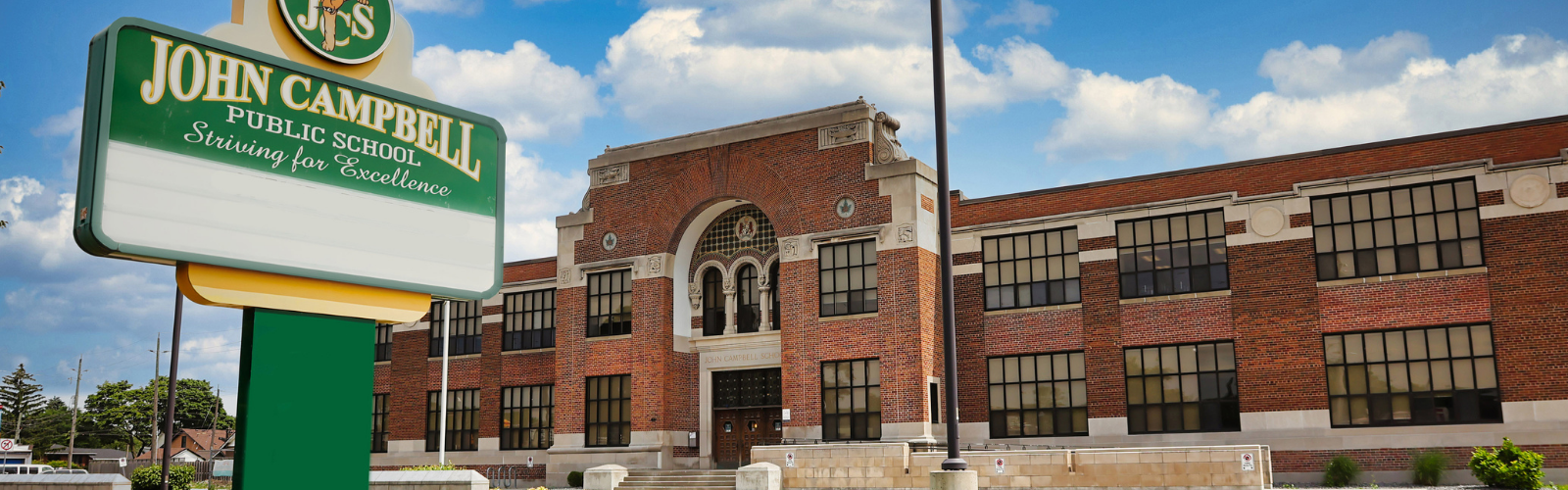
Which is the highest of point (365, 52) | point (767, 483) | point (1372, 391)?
point (365, 52)

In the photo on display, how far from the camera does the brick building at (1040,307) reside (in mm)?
27062

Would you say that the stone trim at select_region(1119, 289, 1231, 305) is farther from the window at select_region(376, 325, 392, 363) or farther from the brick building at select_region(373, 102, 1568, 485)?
the window at select_region(376, 325, 392, 363)

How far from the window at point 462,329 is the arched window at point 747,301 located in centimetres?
1225

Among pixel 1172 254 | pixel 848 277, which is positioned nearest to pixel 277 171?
pixel 848 277

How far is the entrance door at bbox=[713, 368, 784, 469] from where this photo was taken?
35.4 meters

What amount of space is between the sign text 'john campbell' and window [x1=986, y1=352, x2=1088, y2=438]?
73.6ft

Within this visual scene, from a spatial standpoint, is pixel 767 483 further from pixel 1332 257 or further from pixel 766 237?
pixel 1332 257

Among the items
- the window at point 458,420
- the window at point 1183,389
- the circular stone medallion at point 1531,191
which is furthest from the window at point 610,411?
the circular stone medallion at point 1531,191

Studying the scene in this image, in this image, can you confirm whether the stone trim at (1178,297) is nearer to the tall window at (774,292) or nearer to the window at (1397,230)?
the window at (1397,230)

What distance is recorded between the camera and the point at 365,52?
1186 cm

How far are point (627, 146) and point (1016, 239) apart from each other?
13.7 m

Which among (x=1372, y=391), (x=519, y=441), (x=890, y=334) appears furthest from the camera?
(x=519, y=441)

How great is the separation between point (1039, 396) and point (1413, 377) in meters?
9.35

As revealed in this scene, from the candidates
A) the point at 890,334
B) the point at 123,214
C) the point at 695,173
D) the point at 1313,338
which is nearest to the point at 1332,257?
the point at 1313,338
